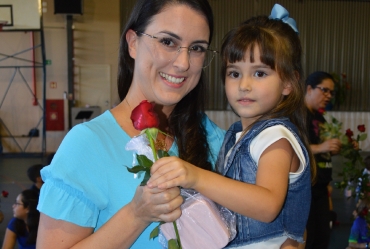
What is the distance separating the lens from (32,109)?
1188 centimetres

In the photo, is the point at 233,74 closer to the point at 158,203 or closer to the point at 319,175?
the point at 158,203

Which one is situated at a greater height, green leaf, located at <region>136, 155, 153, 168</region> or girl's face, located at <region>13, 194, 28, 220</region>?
green leaf, located at <region>136, 155, 153, 168</region>

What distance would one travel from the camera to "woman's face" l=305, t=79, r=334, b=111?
4039 millimetres

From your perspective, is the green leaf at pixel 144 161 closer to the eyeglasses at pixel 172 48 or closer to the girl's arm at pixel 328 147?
the eyeglasses at pixel 172 48

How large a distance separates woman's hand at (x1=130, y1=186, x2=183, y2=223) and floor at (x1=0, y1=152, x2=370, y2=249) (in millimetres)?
4263

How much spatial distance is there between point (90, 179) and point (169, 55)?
43cm

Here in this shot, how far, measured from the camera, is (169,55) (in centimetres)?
134

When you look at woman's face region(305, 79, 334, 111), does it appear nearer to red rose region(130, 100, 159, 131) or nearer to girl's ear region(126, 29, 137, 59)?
girl's ear region(126, 29, 137, 59)

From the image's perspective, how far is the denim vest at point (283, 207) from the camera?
1.43 metres

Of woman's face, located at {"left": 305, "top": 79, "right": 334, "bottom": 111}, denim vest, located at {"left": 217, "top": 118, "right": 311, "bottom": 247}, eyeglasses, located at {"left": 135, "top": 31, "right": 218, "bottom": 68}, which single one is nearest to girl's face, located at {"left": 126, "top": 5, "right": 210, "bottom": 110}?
eyeglasses, located at {"left": 135, "top": 31, "right": 218, "bottom": 68}

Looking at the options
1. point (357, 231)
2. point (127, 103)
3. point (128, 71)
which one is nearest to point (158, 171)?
point (127, 103)

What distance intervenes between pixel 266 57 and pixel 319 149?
2.40 meters

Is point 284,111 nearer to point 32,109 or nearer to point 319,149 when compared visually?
point 319,149

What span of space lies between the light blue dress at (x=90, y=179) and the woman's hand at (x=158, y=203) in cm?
18
